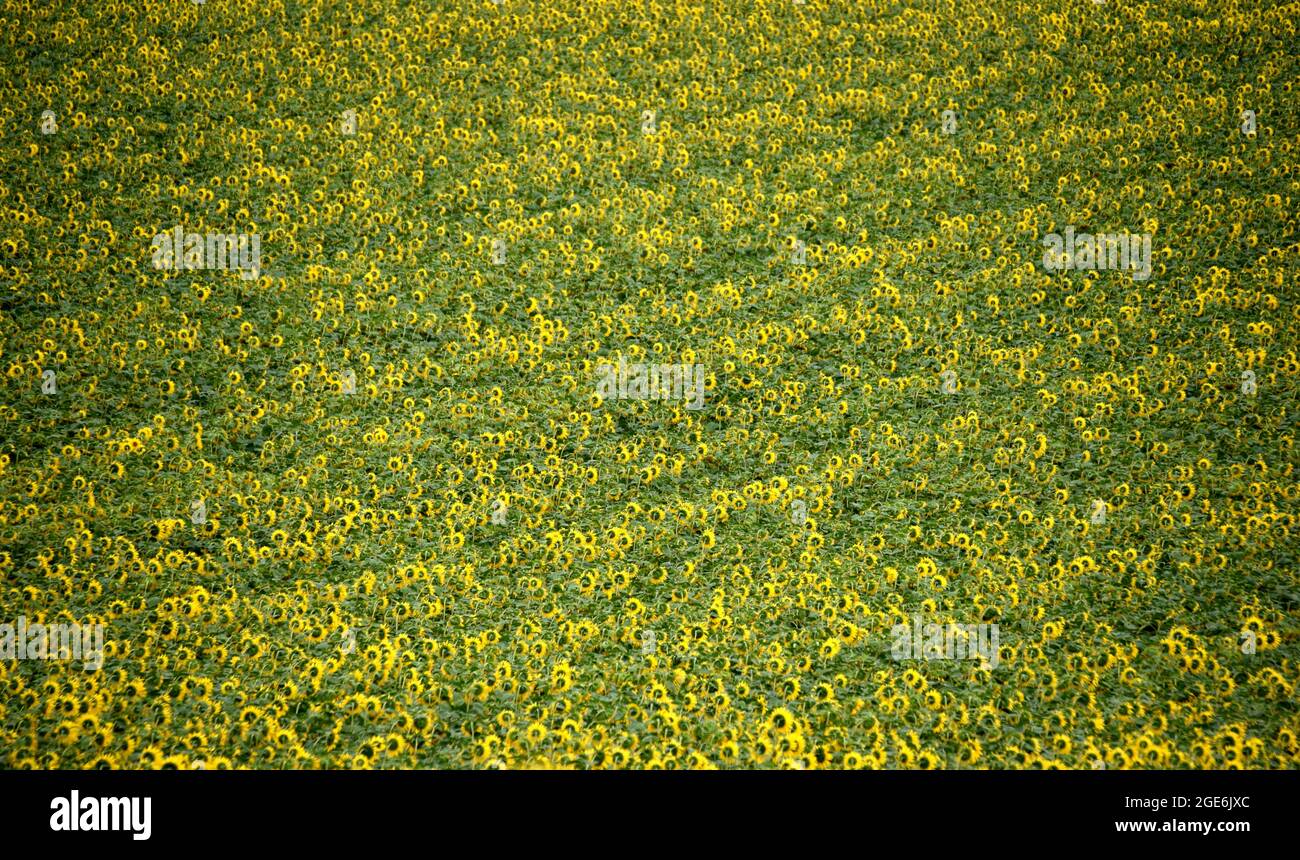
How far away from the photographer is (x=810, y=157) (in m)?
13.6

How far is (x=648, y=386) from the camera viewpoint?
10.8 m

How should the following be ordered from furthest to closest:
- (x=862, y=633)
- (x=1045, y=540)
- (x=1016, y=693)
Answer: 1. (x=1045, y=540)
2. (x=862, y=633)
3. (x=1016, y=693)

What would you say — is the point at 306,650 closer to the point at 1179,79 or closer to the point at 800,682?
the point at 800,682

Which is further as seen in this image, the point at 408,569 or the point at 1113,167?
the point at 1113,167

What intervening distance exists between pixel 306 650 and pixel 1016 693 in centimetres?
597

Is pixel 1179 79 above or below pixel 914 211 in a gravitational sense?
above

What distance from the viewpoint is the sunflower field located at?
25.6 ft

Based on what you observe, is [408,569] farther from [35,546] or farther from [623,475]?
[35,546]

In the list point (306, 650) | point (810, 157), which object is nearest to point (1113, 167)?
point (810, 157)

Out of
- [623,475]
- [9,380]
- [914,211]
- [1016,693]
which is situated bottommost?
[1016,693]

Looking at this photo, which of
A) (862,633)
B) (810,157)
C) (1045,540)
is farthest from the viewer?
(810,157)

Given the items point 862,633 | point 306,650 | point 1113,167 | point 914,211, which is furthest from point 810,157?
point 306,650

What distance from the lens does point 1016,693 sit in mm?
7820

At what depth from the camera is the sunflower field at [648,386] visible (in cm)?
782
